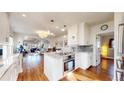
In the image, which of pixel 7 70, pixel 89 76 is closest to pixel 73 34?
pixel 89 76

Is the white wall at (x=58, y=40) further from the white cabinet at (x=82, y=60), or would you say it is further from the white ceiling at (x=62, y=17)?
the white ceiling at (x=62, y=17)

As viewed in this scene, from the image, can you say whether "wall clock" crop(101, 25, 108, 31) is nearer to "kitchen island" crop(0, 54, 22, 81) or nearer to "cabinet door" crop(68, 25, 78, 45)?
"cabinet door" crop(68, 25, 78, 45)

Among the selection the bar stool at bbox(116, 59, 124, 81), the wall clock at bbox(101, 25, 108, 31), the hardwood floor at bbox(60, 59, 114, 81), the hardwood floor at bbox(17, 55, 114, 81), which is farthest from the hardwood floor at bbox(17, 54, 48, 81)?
the wall clock at bbox(101, 25, 108, 31)

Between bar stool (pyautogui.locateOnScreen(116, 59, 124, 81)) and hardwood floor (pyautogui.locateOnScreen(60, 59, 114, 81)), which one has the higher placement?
bar stool (pyautogui.locateOnScreen(116, 59, 124, 81))

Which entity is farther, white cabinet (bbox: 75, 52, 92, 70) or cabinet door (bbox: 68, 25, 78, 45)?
cabinet door (bbox: 68, 25, 78, 45)

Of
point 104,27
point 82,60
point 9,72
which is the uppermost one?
point 104,27

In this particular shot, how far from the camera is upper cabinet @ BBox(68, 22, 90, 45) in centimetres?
387

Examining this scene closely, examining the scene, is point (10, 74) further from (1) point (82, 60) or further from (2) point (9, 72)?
(1) point (82, 60)

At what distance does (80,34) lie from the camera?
402cm

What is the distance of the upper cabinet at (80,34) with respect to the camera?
3.87m
